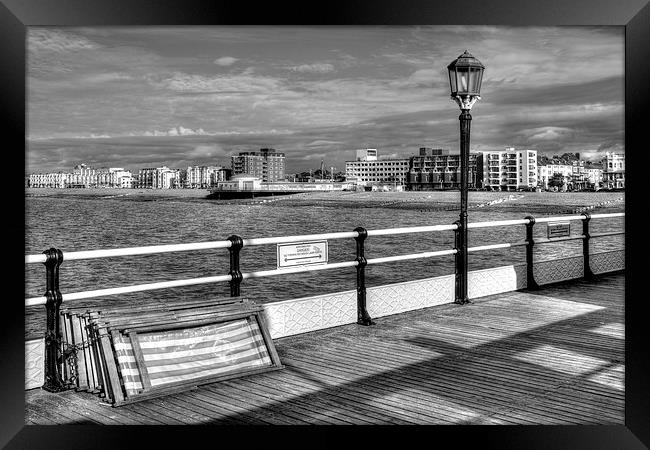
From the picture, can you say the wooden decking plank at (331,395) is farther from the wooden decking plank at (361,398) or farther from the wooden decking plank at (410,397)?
the wooden decking plank at (410,397)

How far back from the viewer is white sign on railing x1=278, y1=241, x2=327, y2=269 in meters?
8.18

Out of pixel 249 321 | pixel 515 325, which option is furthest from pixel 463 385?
pixel 515 325

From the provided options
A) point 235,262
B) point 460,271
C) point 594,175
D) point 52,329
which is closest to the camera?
point 52,329

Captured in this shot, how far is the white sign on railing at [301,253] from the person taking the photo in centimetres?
818

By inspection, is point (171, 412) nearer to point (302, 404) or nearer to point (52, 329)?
point (302, 404)

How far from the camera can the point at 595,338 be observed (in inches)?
315

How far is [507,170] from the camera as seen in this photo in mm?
172500

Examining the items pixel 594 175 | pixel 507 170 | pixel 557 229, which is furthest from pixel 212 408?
pixel 594 175

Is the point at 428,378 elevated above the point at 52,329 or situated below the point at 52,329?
below

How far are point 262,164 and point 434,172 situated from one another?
127ft

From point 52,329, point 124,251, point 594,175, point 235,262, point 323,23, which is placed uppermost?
point 594,175

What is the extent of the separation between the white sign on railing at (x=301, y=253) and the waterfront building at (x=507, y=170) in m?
164
